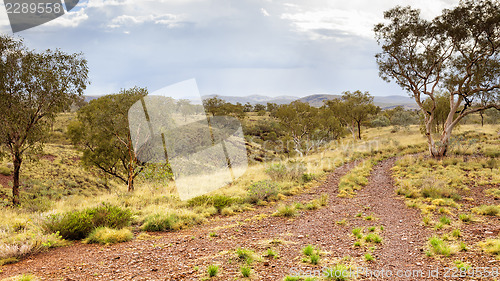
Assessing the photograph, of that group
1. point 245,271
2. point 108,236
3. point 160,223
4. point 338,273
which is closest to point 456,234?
point 338,273

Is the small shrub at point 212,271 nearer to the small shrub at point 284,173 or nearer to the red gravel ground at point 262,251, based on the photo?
the red gravel ground at point 262,251

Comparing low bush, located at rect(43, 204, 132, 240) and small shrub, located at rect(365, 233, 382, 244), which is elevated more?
low bush, located at rect(43, 204, 132, 240)

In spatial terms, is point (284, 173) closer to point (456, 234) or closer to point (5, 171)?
point (456, 234)

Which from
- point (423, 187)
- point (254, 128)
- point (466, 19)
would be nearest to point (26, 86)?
point (423, 187)

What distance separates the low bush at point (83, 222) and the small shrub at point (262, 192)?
578 centimetres

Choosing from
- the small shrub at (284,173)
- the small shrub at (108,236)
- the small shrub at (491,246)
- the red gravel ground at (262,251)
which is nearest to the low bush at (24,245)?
the red gravel ground at (262,251)

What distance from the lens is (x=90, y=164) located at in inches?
786

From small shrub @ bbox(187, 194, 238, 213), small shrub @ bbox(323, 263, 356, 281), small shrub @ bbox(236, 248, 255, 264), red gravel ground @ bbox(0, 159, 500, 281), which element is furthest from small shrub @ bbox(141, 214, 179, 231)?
small shrub @ bbox(323, 263, 356, 281)

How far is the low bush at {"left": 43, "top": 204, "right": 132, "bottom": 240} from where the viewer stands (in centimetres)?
713

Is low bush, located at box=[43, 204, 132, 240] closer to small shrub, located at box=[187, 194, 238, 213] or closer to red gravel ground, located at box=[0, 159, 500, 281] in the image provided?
red gravel ground, located at box=[0, 159, 500, 281]

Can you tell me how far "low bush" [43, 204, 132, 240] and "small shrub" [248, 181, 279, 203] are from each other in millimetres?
5781

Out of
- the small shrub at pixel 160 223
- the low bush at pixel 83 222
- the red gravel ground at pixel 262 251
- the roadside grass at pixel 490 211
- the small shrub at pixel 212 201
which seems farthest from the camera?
the small shrub at pixel 212 201

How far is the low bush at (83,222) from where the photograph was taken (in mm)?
7133

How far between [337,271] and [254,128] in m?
58.9
